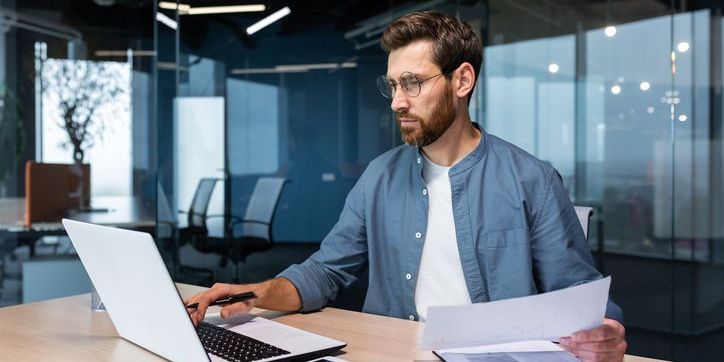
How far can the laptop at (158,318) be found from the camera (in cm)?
116

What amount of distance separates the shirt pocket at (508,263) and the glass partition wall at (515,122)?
2726 mm

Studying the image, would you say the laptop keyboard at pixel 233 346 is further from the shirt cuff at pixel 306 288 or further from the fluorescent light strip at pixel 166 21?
the fluorescent light strip at pixel 166 21

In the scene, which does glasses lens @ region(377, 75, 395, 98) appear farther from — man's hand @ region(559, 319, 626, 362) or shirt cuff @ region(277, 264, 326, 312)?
man's hand @ region(559, 319, 626, 362)

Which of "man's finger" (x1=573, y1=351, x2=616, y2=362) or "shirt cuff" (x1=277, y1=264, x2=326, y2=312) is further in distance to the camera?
"shirt cuff" (x1=277, y1=264, x2=326, y2=312)

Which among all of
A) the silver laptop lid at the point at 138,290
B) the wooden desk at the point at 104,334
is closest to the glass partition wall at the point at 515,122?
the wooden desk at the point at 104,334

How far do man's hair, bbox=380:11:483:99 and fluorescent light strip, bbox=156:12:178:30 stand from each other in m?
3.40

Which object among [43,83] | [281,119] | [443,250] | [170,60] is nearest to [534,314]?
[443,250]

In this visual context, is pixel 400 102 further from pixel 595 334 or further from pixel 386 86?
pixel 595 334

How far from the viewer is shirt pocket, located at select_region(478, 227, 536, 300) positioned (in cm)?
169

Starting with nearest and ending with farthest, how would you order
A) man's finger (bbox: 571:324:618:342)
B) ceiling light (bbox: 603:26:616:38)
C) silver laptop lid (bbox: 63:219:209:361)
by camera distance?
silver laptop lid (bbox: 63:219:209:361), man's finger (bbox: 571:324:618:342), ceiling light (bbox: 603:26:616:38)

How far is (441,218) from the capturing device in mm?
1806

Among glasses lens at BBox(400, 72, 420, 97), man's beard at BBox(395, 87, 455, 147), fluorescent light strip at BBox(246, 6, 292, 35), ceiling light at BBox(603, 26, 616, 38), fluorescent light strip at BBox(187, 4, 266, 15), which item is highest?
fluorescent light strip at BBox(187, 4, 266, 15)

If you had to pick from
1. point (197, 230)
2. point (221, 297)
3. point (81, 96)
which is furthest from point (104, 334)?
point (81, 96)

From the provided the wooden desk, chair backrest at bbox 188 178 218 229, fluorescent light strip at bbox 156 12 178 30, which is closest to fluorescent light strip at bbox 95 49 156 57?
fluorescent light strip at bbox 156 12 178 30
